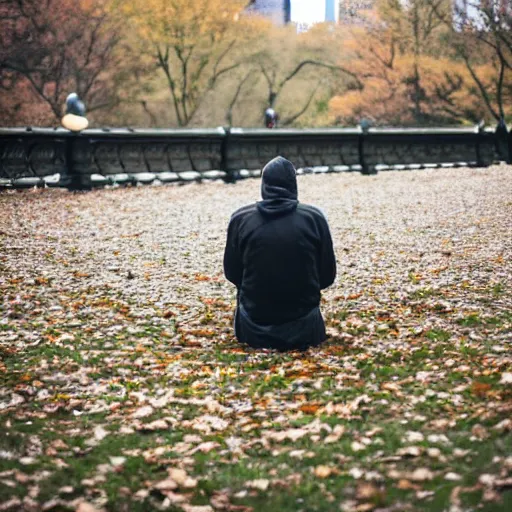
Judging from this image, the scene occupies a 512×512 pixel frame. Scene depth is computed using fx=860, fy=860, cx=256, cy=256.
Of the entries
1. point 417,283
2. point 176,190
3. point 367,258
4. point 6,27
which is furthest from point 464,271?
point 6,27

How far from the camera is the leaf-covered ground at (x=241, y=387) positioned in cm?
425

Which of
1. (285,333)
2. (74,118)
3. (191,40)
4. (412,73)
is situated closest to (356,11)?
(412,73)

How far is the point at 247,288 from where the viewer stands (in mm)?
6617

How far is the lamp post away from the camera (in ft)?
66.3

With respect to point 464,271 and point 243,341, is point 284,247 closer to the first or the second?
point 243,341

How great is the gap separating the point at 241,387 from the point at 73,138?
50.2ft

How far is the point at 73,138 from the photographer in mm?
20297

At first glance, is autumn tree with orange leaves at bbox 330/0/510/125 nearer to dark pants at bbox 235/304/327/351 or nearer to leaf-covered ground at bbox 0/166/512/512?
leaf-covered ground at bbox 0/166/512/512

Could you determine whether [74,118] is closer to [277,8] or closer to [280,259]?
[280,259]

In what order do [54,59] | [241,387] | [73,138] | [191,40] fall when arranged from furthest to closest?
[191,40], [54,59], [73,138], [241,387]

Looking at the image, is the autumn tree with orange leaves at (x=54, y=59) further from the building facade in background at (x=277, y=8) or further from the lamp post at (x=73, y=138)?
the building facade in background at (x=277, y=8)

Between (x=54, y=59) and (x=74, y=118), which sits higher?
(x=54, y=59)

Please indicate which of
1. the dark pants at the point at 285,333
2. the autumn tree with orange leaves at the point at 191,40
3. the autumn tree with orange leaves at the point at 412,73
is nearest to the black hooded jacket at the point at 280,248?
the dark pants at the point at 285,333

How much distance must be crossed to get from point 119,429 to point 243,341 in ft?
6.31
